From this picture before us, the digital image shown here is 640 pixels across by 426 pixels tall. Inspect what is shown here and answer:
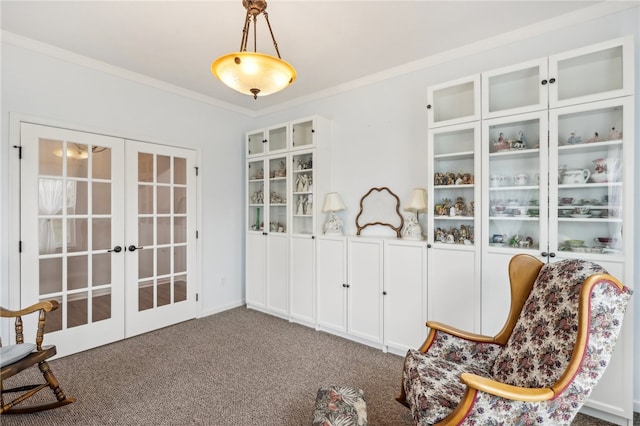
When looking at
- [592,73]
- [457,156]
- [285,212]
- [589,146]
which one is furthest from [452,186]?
[285,212]

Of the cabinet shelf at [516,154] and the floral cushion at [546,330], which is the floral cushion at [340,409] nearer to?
the floral cushion at [546,330]

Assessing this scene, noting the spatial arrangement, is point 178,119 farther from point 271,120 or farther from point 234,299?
point 234,299

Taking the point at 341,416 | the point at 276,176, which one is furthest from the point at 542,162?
the point at 276,176

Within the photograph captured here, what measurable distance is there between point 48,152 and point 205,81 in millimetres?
1660

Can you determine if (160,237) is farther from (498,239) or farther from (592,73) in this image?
(592,73)

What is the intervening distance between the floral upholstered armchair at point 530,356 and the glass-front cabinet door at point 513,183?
1.67ft

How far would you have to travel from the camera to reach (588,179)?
2186 millimetres

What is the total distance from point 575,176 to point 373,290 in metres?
1.86

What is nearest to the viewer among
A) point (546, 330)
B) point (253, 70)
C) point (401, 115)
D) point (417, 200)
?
point (546, 330)

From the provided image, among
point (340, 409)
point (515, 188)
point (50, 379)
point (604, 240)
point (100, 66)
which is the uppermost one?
point (100, 66)

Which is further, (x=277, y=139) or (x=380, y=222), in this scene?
(x=277, y=139)

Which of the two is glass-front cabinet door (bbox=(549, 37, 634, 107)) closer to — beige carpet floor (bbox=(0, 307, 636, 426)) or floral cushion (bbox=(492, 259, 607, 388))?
floral cushion (bbox=(492, 259, 607, 388))

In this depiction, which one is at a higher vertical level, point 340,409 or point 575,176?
point 575,176

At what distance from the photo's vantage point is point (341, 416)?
1.55m
